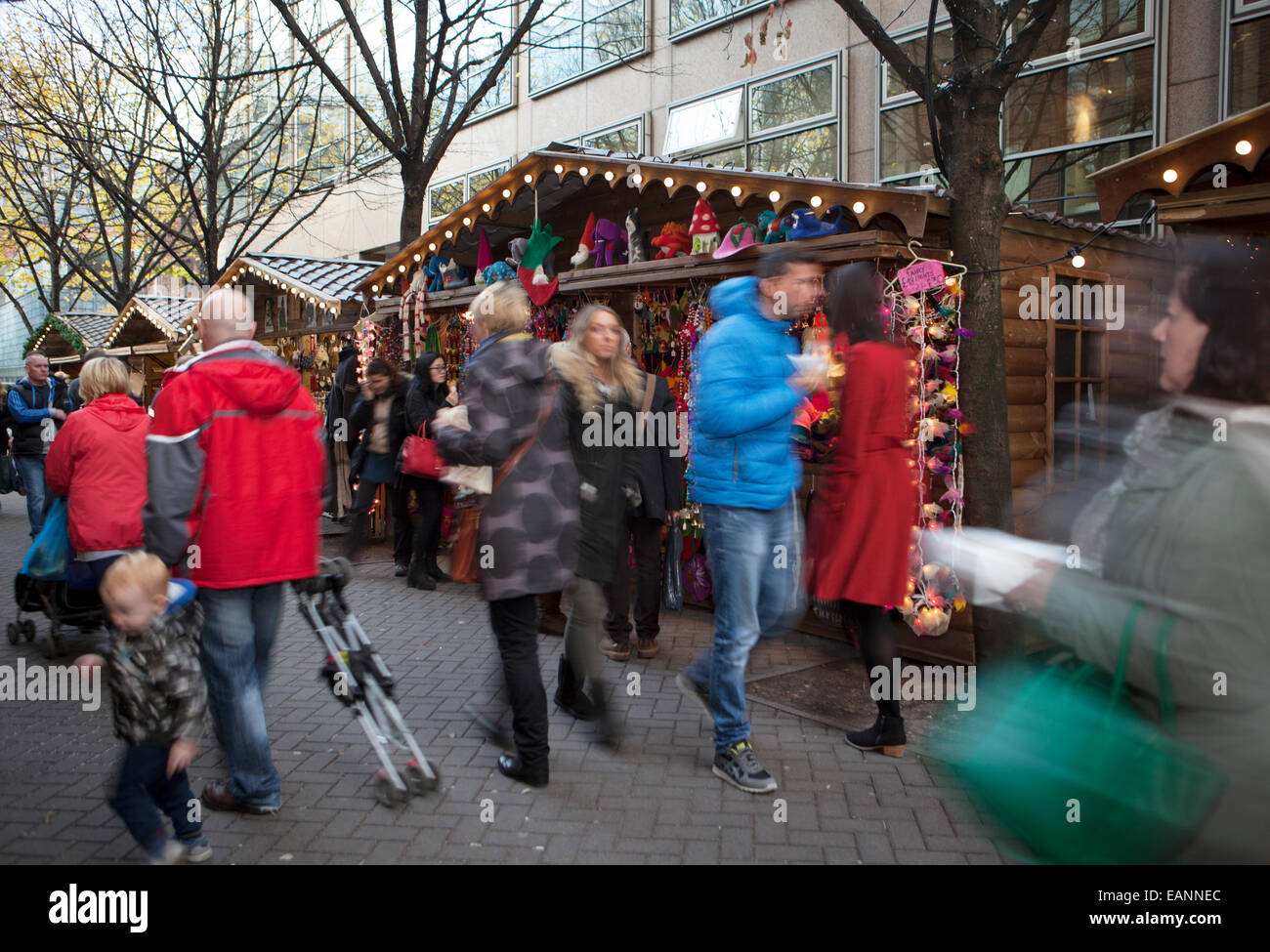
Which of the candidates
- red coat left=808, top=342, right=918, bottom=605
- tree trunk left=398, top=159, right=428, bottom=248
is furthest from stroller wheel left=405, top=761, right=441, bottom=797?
tree trunk left=398, top=159, right=428, bottom=248

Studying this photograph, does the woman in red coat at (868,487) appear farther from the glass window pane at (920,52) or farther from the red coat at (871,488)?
the glass window pane at (920,52)

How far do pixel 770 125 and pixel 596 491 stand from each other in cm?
1093

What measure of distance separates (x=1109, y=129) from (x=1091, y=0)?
144 centimetres

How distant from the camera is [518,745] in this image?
4.09 m

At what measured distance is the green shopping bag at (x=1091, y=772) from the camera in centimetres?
154

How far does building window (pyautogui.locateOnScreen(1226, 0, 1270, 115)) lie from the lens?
870 cm

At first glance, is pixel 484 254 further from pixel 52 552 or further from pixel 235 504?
pixel 235 504

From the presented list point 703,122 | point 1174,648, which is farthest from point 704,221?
point 703,122

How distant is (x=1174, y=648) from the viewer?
5.10ft

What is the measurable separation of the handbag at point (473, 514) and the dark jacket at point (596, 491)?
0.45 metres

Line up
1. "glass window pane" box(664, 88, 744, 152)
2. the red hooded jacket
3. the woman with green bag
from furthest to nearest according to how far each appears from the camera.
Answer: "glass window pane" box(664, 88, 744, 152)
the red hooded jacket
the woman with green bag

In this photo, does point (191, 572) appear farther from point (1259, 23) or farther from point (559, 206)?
point (1259, 23)

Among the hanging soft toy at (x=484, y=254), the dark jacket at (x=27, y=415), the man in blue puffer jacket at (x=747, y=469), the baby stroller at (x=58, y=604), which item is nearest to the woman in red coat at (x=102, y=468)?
the baby stroller at (x=58, y=604)

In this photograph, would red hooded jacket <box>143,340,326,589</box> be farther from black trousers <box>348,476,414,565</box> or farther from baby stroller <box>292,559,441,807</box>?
black trousers <box>348,476,414,565</box>
